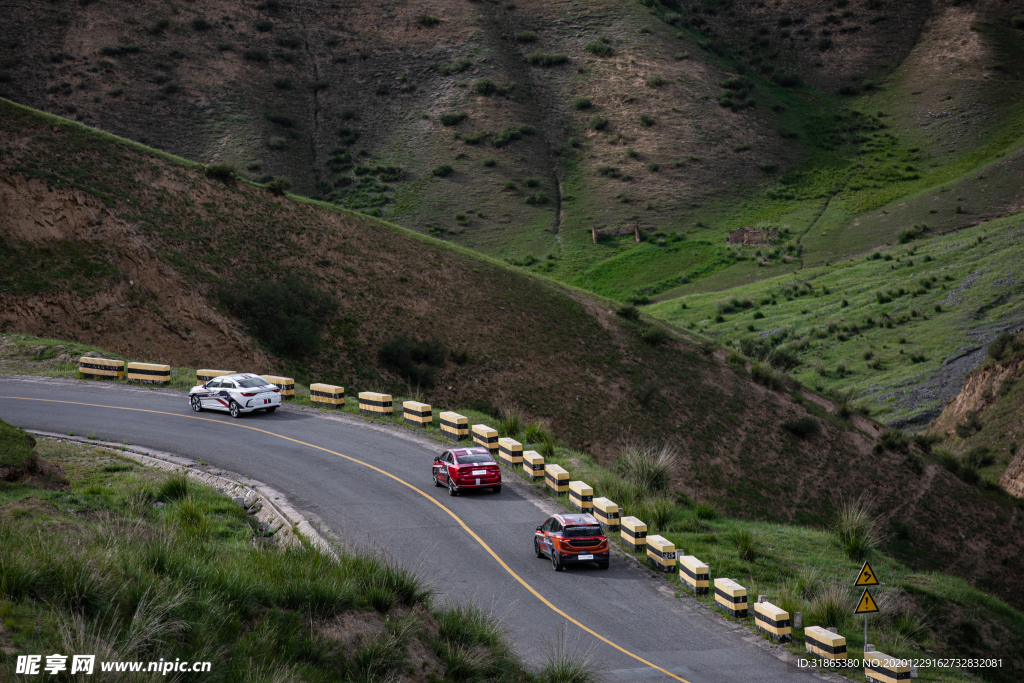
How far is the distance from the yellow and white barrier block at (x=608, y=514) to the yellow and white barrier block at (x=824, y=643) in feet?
21.4

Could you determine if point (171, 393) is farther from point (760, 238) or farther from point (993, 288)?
point (760, 238)

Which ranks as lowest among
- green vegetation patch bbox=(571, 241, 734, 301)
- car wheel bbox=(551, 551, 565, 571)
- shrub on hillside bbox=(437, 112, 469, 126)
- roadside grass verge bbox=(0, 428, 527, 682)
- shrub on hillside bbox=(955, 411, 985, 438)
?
shrub on hillside bbox=(955, 411, 985, 438)

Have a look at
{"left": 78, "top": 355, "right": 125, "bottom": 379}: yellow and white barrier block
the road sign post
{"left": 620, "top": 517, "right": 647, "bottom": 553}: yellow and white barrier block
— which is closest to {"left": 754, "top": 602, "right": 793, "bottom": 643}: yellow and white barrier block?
the road sign post

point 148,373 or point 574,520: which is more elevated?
point 574,520

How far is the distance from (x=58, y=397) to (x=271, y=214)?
23304mm

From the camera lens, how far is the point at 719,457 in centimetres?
4100

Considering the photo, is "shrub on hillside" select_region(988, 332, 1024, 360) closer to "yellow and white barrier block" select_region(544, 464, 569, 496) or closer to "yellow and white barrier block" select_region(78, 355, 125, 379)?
"yellow and white barrier block" select_region(544, 464, 569, 496)

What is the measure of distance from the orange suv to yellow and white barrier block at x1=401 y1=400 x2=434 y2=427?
12.3m

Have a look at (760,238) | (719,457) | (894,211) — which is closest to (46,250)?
(719,457)

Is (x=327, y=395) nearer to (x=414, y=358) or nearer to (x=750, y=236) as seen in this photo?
(x=414, y=358)

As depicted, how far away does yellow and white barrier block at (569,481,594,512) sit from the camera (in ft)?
66.9

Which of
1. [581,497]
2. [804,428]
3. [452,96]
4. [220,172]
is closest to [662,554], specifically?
[581,497]

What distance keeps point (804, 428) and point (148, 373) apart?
3472cm

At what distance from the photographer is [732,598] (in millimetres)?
15102
